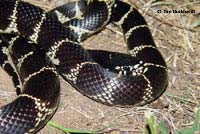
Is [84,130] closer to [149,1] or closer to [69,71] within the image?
[69,71]

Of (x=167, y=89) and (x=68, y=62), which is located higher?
(x=68, y=62)

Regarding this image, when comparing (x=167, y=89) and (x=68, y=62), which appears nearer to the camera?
(x=68, y=62)

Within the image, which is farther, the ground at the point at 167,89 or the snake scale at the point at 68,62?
the ground at the point at 167,89

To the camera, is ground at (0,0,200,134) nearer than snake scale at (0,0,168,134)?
No

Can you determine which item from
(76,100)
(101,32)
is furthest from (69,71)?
(101,32)
